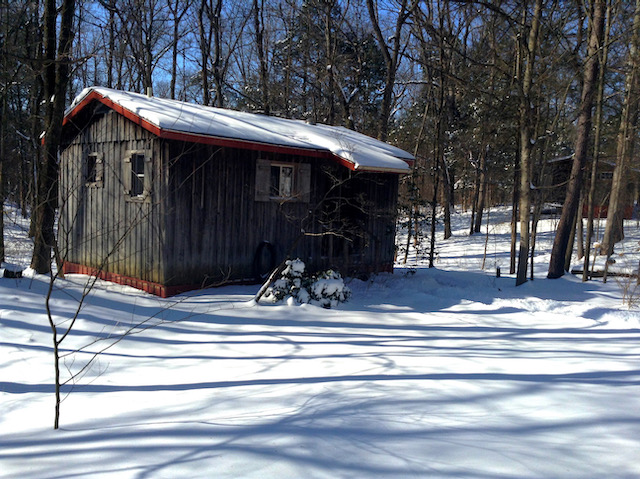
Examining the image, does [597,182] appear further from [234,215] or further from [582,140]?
[234,215]

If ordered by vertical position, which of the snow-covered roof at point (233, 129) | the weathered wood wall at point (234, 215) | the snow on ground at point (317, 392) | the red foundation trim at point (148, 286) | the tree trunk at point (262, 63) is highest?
the tree trunk at point (262, 63)

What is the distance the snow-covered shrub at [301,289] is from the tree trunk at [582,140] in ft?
25.7

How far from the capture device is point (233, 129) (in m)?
9.66

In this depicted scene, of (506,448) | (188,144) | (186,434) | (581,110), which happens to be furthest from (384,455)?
(581,110)

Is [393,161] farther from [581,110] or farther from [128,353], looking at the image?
[128,353]

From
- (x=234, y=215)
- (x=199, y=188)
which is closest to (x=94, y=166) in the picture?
(x=199, y=188)

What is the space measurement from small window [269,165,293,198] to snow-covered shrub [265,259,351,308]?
2.42m

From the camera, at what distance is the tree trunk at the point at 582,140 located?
1252 cm

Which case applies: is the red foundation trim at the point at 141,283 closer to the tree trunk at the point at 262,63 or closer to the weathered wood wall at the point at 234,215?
the weathered wood wall at the point at 234,215

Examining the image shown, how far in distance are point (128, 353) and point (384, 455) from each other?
380 cm

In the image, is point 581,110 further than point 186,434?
Yes

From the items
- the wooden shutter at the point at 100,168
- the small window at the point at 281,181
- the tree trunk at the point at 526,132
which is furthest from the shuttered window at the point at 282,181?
the tree trunk at the point at 526,132

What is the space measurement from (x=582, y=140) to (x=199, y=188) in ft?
32.9

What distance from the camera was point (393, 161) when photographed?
1127 cm
